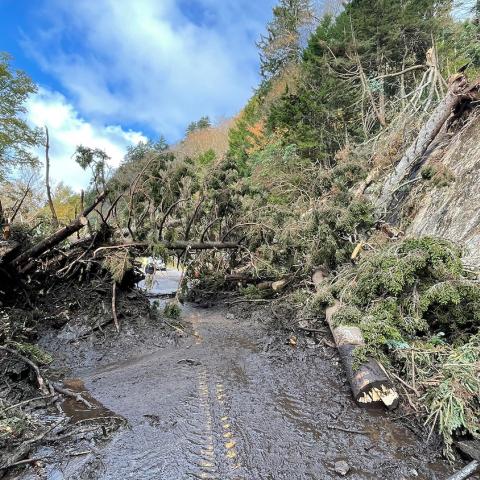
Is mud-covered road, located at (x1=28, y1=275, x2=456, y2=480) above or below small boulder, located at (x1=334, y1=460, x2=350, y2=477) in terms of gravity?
above

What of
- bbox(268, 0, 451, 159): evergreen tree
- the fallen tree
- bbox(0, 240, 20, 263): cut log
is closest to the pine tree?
bbox(268, 0, 451, 159): evergreen tree

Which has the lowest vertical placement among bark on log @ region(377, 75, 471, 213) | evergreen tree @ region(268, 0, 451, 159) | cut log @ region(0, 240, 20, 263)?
cut log @ region(0, 240, 20, 263)

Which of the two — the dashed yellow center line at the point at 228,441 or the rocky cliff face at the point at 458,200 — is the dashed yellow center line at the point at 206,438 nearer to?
the dashed yellow center line at the point at 228,441

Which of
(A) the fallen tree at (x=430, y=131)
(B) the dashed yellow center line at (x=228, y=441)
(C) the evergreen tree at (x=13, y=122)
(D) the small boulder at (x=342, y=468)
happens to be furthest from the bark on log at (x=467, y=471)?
(C) the evergreen tree at (x=13, y=122)

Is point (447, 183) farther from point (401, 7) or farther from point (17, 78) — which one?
point (17, 78)

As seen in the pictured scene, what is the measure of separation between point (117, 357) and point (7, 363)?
1.54 meters

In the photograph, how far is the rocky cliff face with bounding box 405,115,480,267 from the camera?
224 inches

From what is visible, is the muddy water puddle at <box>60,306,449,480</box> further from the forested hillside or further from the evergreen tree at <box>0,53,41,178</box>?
the evergreen tree at <box>0,53,41,178</box>

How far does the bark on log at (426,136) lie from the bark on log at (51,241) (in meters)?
5.39

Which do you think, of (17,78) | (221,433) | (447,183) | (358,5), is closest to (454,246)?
(447,183)

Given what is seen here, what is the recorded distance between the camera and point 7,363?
13.1 feet

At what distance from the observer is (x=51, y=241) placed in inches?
221

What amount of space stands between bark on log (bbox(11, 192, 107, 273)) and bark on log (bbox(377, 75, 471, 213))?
17.7 ft

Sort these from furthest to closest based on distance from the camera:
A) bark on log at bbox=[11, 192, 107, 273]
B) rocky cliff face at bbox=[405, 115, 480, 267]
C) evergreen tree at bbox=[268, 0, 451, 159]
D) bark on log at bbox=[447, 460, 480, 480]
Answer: evergreen tree at bbox=[268, 0, 451, 159] → rocky cliff face at bbox=[405, 115, 480, 267] → bark on log at bbox=[11, 192, 107, 273] → bark on log at bbox=[447, 460, 480, 480]
